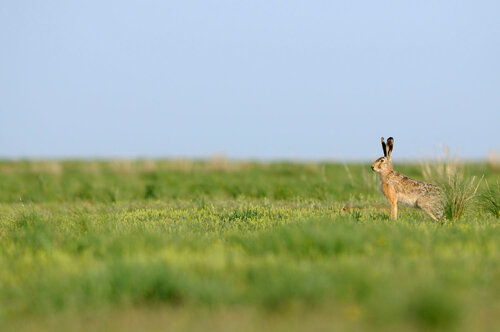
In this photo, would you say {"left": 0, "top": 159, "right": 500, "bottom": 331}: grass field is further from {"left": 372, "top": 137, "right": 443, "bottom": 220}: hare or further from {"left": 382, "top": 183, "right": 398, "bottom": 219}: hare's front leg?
{"left": 382, "top": 183, "right": 398, "bottom": 219}: hare's front leg

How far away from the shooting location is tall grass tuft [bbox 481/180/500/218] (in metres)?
12.2

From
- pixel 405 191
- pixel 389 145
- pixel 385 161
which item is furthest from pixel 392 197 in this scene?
pixel 389 145

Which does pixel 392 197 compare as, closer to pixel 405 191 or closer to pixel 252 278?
pixel 405 191

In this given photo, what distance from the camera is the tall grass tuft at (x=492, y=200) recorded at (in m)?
12.2

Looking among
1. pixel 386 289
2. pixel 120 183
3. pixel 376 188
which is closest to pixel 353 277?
pixel 386 289

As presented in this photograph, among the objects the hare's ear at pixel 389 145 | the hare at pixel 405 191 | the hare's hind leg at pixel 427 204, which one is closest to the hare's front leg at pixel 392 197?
the hare at pixel 405 191

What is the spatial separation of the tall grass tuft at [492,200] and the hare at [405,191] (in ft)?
5.68

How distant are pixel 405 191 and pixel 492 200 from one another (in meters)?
2.43

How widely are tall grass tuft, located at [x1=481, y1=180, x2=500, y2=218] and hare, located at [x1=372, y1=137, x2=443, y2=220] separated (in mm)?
1731

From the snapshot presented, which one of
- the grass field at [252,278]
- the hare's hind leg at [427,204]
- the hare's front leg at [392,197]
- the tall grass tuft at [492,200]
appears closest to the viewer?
the grass field at [252,278]

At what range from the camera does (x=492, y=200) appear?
12281mm

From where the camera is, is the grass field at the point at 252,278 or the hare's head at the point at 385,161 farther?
the hare's head at the point at 385,161

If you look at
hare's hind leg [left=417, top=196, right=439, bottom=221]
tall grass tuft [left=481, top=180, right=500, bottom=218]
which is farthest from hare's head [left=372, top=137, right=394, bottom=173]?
tall grass tuft [left=481, top=180, right=500, bottom=218]

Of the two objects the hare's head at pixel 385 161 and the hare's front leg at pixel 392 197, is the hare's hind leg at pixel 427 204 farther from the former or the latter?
the hare's head at pixel 385 161
